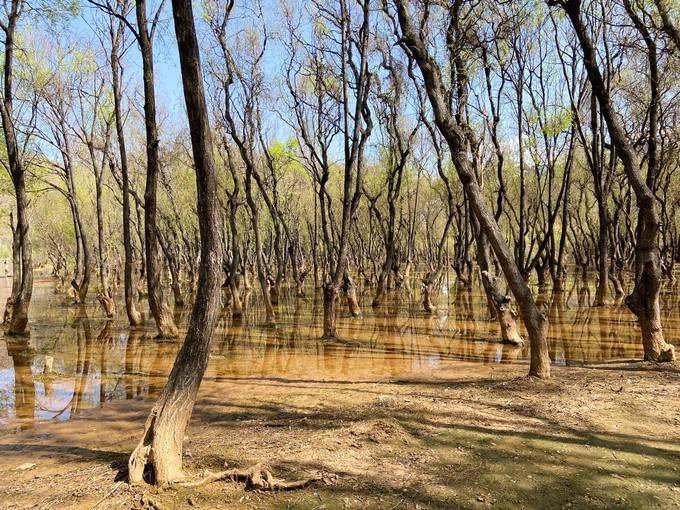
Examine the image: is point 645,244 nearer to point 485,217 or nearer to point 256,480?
point 485,217

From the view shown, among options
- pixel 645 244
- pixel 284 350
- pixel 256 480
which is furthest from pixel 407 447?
pixel 284 350

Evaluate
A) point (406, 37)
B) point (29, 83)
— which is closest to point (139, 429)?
point (406, 37)

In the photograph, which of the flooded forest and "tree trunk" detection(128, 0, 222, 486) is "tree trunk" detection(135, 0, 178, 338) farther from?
"tree trunk" detection(128, 0, 222, 486)

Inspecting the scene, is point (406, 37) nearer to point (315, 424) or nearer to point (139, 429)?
point (315, 424)

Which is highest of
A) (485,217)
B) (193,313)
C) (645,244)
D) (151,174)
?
(151,174)

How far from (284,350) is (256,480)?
744 cm

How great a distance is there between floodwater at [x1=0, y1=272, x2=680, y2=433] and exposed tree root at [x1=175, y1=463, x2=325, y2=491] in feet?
12.7

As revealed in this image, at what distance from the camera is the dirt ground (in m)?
3.55

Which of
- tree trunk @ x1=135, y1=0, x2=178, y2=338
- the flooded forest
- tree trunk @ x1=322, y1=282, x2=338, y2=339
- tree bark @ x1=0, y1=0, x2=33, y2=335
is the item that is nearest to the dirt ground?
the flooded forest

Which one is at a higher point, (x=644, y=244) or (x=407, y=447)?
(x=644, y=244)

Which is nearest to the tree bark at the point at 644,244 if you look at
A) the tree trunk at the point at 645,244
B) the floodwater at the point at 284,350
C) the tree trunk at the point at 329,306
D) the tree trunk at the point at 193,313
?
the tree trunk at the point at 645,244

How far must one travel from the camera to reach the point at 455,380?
24.7 ft

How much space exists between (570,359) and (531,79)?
591 inches

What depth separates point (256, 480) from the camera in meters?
3.67
